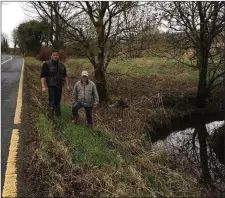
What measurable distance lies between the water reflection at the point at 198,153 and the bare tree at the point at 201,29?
7.74 feet

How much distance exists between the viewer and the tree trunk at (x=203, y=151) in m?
7.65

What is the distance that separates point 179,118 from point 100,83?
3.27 meters

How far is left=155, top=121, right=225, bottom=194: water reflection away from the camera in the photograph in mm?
7612

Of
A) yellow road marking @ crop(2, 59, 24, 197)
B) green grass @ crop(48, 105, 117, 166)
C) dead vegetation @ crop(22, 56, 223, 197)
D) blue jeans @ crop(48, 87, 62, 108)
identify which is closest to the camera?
yellow road marking @ crop(2, 59, 24, 197)

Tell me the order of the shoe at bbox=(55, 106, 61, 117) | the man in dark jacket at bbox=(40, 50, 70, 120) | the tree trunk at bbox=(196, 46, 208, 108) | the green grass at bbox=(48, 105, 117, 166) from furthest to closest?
1. the tree trunk at bbox=(196, 46, 208, 108)
2. the shoe at bbox=(55, 106, 61, 117)
3. the man in dark jacket at bbox=(40, 50, 70, 120)
4. the green grass at bbox=(48, 105, 117, 166)

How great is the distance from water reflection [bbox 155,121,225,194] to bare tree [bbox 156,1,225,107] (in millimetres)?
2358

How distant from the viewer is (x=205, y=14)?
1289 centimetres

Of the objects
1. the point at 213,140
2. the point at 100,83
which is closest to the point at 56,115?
the point at 100,83

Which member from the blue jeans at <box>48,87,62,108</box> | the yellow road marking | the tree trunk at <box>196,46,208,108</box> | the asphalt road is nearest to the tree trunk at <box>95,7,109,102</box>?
the asphalt road

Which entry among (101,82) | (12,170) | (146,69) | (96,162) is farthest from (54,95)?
(146,69)

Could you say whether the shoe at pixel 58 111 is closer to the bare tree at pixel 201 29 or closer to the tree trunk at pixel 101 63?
the tree trunk at pixel 101 63

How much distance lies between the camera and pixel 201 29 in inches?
508

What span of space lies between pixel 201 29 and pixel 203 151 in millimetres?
5269

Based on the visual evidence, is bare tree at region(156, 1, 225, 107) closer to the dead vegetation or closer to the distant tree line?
the distant tree line
